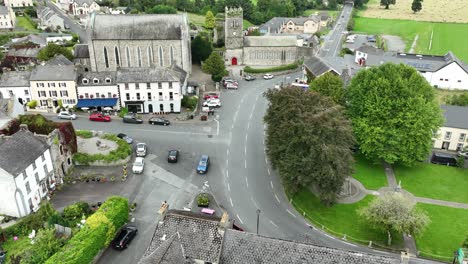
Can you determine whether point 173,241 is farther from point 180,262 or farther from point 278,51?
point 278,51

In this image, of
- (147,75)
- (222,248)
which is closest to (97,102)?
(147,75)

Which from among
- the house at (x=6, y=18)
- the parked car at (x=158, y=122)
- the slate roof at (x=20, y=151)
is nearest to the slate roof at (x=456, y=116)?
the parked car at (x=158, y=122)

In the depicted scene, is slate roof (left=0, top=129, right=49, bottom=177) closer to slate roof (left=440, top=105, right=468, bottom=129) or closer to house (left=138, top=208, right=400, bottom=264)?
house (left=138, top=208, right=400, bottom=264)

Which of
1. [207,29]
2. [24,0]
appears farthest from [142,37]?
[24,0]

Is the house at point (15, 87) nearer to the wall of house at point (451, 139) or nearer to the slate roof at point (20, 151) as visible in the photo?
the slate roof at point (20, 151)

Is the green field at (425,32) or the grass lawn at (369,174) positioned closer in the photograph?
the grass lawn at (369,174)

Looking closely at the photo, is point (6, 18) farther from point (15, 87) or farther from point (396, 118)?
point (396, 118)

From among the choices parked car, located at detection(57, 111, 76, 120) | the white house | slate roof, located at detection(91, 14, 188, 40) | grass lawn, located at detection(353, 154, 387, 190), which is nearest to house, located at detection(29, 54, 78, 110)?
parked car, located at detection(57, 111, 76, 120)
